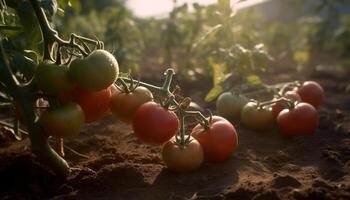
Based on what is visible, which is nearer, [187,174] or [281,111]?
[187,174]

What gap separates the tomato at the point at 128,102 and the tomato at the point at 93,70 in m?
0.27

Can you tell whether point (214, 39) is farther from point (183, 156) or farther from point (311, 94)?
point (183, 156)

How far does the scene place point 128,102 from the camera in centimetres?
241

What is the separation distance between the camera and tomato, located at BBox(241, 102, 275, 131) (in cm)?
318

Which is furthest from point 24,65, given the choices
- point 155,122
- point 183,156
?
point 183,156

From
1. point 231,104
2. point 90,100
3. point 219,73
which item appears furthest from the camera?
point 219,73

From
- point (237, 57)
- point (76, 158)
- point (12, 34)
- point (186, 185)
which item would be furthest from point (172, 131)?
point (237, 57)

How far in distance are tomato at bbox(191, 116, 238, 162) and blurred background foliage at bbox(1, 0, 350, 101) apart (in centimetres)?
88

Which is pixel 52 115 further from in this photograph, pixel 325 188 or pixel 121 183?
pixel 325 188

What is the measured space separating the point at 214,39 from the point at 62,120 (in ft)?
8.88

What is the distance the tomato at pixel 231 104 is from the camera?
11.0ft

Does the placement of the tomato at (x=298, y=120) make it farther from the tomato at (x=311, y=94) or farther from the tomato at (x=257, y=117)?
the tomato at (x=311, y=94)

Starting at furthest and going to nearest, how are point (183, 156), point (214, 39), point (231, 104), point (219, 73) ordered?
point (214, 39)
point (219, 73)
point (231, 104)
point (183, 156)

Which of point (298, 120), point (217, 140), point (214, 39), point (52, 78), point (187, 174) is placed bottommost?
point (187, 174)
